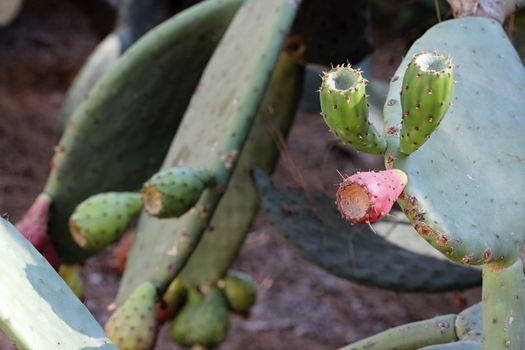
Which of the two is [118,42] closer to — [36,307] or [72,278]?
[72,278]

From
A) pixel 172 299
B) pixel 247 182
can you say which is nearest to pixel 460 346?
pixel 172 299

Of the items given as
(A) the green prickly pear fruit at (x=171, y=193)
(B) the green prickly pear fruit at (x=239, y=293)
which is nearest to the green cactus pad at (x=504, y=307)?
(A) the green prickly pear fruit at (x=171, y=193)

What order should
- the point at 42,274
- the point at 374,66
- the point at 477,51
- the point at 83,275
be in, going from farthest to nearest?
the point at 374,66
the point at 83,275
the point at 477,51
the point at 42,274

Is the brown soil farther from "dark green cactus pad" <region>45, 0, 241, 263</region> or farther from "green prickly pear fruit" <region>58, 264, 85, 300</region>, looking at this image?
"green prickly pear fruit" <region>58, 264, 85, 300</region>

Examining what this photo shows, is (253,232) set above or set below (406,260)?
below

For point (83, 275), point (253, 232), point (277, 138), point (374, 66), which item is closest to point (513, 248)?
point (277, 138)

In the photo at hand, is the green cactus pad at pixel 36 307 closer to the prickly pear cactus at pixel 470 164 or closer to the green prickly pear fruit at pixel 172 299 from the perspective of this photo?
the prickly pear cactus at pixel 470 164

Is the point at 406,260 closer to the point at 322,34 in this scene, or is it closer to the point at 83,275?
the point at 322,34

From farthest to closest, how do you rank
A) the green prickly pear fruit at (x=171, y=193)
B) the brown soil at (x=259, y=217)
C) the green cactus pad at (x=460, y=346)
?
the brown soil at (x=259, y=217), the green prickly pear fruit at (x=171, y=193), the green cactus pad at (x=460, y=346)
